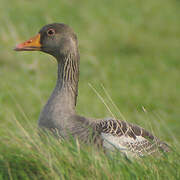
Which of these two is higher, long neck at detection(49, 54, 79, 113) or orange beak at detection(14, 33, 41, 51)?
orange beak at detection(14, 33, 41, 51)

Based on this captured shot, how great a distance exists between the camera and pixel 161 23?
48.5 feet

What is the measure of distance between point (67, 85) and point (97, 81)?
475 centimetres

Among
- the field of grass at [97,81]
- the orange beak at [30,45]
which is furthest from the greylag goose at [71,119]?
the field of grass at [97,81]

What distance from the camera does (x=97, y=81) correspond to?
31.2ft

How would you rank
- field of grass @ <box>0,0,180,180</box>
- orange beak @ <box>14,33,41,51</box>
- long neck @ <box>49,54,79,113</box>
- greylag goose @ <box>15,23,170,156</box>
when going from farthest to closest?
orange beak @ <box>14,33,41,51</box>, long neck @ <box>49,54,79,113</box>, greylag goose @ <box>15,23,170,156</box>, field of grass @ <box>0,0,180,180</box>

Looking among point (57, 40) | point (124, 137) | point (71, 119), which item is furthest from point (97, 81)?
point (124, 137)

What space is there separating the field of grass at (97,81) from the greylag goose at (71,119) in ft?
0.60

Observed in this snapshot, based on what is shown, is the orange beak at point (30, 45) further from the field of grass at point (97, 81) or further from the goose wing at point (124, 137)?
the goose wing at point (124, 137)

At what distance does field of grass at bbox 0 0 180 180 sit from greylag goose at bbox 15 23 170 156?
18cm

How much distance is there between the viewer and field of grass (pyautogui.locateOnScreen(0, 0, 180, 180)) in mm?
3297

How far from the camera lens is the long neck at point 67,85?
14.8 ft

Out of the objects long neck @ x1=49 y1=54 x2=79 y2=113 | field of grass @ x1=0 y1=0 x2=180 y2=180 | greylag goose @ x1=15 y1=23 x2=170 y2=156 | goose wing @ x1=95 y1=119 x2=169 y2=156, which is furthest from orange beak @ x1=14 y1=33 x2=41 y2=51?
goose wing @ x1=95 y1=119 x2=169 y2=156

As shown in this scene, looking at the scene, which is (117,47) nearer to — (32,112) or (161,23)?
(161,23)

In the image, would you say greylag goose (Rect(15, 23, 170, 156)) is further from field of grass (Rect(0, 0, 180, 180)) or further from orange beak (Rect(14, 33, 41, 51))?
field of grass (Rect(0, 0, 180, 180))
